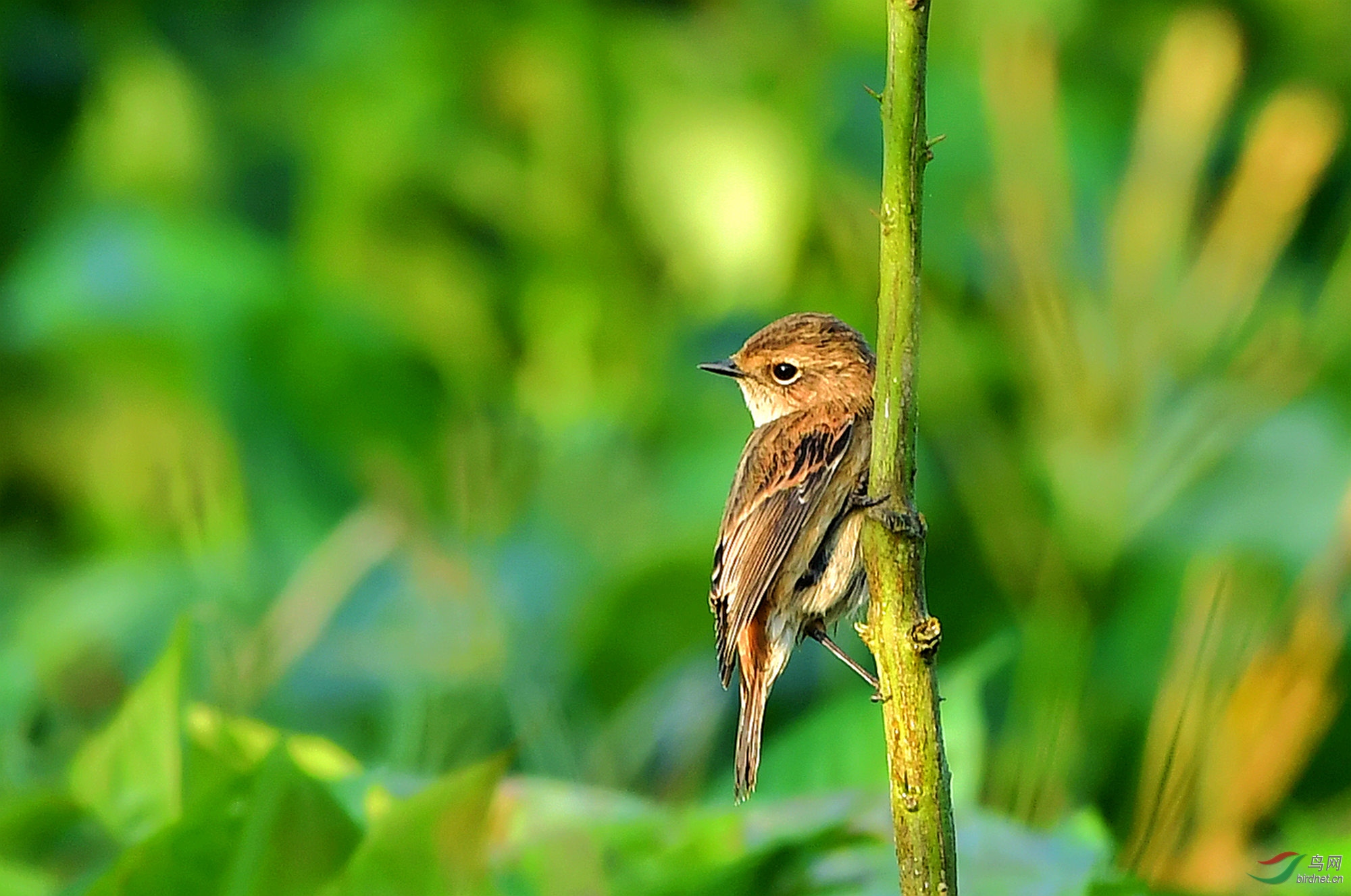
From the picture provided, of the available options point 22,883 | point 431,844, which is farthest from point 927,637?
point 22,883

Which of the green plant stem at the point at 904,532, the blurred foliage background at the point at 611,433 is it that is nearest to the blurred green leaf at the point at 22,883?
the blurred foliage background at the point at 611,433

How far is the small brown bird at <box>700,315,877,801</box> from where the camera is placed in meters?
1.69

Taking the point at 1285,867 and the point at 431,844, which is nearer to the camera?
the point at 431,844

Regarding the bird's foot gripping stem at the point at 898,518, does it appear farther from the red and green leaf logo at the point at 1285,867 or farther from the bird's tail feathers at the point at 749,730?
the red and green leaf logo at the point at 1285,867

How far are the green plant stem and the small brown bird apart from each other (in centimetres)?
39

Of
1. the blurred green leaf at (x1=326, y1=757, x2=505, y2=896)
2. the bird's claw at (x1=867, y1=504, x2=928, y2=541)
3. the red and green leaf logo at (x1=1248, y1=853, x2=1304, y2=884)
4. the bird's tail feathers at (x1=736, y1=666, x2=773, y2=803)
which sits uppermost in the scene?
the bird's claw at (x1=867, y1=504, x2=928, y2=541)

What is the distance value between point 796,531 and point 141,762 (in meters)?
0.84

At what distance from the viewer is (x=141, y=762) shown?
2.08 meters

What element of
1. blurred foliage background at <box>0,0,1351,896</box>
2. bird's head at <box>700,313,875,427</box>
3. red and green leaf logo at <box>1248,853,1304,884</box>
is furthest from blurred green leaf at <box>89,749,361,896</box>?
red and green leaf logo at <box>1248,853,1304,884</box>

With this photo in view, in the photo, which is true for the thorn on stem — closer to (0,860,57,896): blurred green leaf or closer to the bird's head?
the bird's head

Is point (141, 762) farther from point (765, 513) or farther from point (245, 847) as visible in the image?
point (765, 513)

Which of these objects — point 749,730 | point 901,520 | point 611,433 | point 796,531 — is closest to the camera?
point 901,520

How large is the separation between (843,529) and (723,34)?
11.3 feet

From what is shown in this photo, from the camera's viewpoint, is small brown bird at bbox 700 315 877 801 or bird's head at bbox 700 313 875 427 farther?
bird's head at bbox 700 313 875 427
